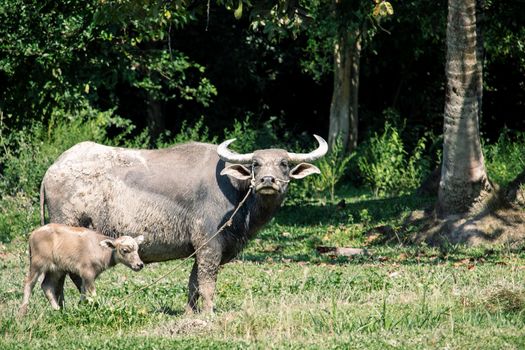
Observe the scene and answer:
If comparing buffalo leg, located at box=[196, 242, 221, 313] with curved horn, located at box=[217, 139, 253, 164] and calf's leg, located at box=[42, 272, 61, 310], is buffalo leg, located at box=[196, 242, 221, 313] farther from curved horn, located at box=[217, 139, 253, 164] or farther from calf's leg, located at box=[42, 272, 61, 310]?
calf's leg, located at box=[42, 272, 61, 310]

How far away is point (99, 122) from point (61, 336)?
1283cm

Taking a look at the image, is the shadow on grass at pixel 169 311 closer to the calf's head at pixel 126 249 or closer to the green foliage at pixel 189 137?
the calf's head at pixel 126 249

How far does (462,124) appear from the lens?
14070 mm

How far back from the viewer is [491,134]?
94.4ft

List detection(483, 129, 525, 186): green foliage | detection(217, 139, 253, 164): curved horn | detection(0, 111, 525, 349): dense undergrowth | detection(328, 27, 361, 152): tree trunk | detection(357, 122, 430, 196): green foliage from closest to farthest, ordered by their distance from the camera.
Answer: detection(0, 111, 525, 349): dense undergrowth < detection(217, 139, 253, 164): curved horn < detection(483, 129, 525, 186): green foliage < detection(357, 122, 430, 196): green foliage < detection(328, 27, 361, 152): tree trunk

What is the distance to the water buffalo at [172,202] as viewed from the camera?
31.4 feet

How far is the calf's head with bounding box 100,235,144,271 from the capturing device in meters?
9.26

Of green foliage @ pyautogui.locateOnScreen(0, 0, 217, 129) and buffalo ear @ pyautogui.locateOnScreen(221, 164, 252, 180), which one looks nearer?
buffalo ear @ pyautogui.locateOnScreen(221, 164, 252, 180)

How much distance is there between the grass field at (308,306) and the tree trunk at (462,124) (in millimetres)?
1031

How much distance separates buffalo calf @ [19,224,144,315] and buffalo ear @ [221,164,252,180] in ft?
3.29

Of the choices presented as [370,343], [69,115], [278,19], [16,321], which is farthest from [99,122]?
[370,343]

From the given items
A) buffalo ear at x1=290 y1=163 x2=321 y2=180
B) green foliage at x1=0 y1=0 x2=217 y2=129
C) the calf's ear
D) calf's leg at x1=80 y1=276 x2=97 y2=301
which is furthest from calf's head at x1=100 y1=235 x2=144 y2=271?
green foliage at x1=0 y1=0 x2=217 y2=129

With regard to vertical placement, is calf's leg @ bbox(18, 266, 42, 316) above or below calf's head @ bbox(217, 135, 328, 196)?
below

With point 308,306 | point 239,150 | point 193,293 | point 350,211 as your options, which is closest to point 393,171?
point 239,150
